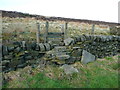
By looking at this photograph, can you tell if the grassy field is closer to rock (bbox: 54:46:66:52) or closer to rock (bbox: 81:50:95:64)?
rock (bbox: 81:50:95:64)

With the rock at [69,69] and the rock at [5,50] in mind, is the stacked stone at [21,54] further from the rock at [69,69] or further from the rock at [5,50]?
the rock at [69,69]

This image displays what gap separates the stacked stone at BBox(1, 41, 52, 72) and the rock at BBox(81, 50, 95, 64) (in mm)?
1879

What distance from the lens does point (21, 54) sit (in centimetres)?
539

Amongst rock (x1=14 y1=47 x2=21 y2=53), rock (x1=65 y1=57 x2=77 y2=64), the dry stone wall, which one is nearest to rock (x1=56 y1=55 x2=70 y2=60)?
the dry stone wall

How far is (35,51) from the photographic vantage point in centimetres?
580

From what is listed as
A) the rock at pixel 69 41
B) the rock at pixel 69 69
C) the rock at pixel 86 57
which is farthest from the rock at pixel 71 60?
the rock at pixel 69 41

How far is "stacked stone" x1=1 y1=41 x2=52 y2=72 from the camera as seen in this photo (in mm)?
5051

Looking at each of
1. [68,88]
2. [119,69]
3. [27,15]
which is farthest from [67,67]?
[27,15]

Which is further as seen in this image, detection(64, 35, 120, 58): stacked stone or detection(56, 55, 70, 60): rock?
detection(64, 35, 120, 58): stacked stone

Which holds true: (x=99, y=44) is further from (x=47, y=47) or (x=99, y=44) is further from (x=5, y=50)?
(x=5, y=50)

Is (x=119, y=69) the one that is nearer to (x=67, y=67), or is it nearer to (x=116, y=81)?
(x=116, y=81)

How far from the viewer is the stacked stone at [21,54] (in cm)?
505

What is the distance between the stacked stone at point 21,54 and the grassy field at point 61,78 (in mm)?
249

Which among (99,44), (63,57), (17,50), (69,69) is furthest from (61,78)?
(99,44)
